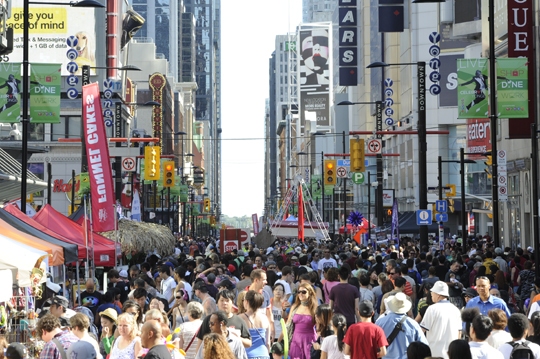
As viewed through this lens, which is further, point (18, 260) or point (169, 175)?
point (169, 175)

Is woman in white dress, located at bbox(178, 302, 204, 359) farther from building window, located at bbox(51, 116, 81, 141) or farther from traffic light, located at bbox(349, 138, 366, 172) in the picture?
building window, located at bbox(51, 116, 81, 141)

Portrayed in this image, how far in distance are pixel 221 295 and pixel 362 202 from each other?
9814 centimetres

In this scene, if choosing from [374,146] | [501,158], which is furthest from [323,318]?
[374,146]

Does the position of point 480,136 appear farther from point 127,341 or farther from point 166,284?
A: point 127,341

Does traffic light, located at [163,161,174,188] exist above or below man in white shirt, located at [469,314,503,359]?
above

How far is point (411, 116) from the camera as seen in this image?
76.4 meters

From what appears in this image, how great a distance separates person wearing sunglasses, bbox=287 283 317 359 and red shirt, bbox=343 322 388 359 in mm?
2107

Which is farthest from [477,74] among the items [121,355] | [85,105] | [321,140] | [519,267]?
[321,140]

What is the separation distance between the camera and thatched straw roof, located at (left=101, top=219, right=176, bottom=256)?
1230 inches

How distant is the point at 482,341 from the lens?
9055 millimetres

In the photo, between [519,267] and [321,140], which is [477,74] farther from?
[321,140]

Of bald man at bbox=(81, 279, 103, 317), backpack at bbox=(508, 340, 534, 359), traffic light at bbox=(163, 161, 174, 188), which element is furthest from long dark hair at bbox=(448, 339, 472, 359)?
traffic light at bbox=(163, 161, 174, 188)

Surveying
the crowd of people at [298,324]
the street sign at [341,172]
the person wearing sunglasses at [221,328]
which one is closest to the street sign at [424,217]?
the crowd of people at [298,324]

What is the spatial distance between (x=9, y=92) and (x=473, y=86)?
11617 millimetres
